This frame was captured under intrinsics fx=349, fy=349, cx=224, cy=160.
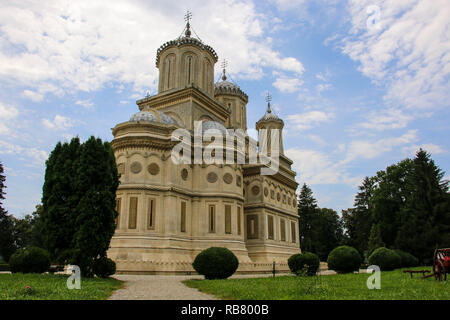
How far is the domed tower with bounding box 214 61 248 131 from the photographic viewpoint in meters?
41.5

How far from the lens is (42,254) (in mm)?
16828

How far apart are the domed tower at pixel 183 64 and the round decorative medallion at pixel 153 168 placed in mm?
9110

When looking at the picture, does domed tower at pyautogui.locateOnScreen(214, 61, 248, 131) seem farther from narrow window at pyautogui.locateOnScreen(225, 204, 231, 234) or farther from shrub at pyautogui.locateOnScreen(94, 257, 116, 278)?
shrub at pyautogui.locateOnScreen(94, 257, 116, 278)

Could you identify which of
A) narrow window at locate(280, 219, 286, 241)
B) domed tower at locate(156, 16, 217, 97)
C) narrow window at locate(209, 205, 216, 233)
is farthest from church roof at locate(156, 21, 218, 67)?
narrow window at locate(280, 219, 286, 241)

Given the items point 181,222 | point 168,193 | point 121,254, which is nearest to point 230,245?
point 181,222

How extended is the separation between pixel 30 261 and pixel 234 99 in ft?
98.9

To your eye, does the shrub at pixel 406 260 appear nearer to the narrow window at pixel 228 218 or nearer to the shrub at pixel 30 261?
the narrow window at pixel 228 218

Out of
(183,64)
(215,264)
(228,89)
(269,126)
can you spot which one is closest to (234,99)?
(228,89)

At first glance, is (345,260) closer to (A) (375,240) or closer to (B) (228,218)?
(B) (228,218)

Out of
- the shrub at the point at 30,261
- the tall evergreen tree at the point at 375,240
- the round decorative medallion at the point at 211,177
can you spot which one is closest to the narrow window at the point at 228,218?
the round decorative medallion at the point at 211,177

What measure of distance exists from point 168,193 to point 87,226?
9.92m

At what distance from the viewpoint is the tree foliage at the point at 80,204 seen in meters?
15.3

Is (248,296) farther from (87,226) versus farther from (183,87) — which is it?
(183,87)
